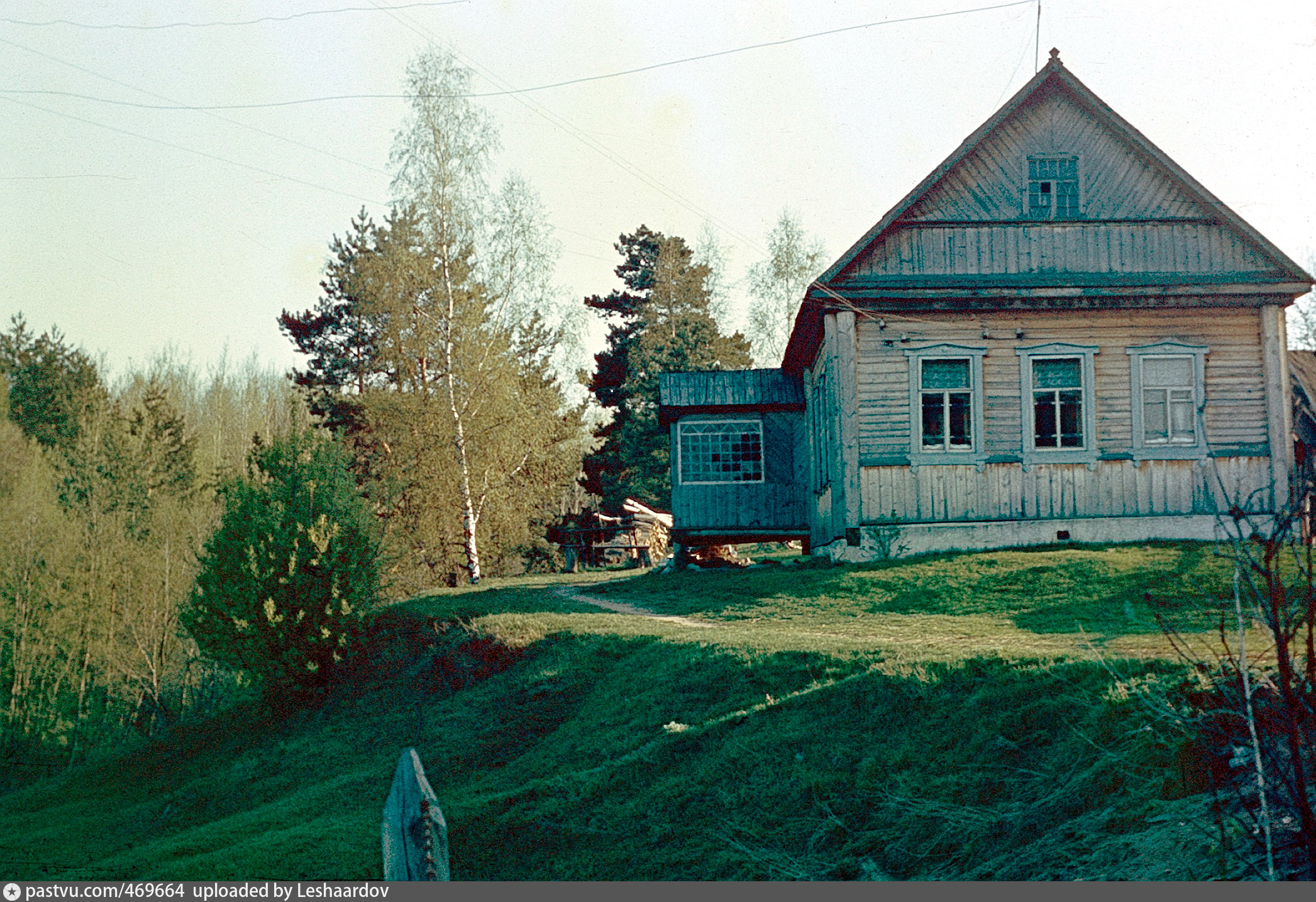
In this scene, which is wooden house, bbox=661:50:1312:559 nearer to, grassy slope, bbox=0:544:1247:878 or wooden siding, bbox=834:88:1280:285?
wooden siding, bbox=834:88:1280:285

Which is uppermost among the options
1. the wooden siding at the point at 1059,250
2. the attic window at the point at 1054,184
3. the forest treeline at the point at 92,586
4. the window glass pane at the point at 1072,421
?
the attic window at the point at 1054,184

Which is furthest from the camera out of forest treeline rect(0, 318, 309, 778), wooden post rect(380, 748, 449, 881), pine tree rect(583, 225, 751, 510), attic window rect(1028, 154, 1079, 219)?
pine tree rect(583, 225, 751, 510)

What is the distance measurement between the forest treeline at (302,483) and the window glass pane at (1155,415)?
13558mm

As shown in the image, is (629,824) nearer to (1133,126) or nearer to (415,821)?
(415,821)

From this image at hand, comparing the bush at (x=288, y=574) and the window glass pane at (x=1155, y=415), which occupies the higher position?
the window glass pane at (x=1155, y=415)

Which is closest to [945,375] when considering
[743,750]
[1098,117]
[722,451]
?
[1098,117]

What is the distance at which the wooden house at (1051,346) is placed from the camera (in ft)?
58.3

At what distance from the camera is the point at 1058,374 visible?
1816cm

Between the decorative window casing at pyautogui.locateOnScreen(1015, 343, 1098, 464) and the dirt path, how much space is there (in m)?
6.70

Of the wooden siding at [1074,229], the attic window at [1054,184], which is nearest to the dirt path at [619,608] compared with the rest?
the wooden siding at [1074,229]

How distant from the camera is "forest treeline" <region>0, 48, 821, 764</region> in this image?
60.4 feet

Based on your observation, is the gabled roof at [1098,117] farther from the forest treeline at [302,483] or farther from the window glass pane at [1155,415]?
the forest treeline at [302,483]

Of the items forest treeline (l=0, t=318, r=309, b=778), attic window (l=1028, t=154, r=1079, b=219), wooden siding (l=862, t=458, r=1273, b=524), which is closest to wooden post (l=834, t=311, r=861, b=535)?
wooden siding (l=862, t=458, r=1273, b=524)

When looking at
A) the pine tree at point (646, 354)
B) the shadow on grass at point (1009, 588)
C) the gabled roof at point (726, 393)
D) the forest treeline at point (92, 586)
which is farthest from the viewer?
the pine tree at point (646, 354)
